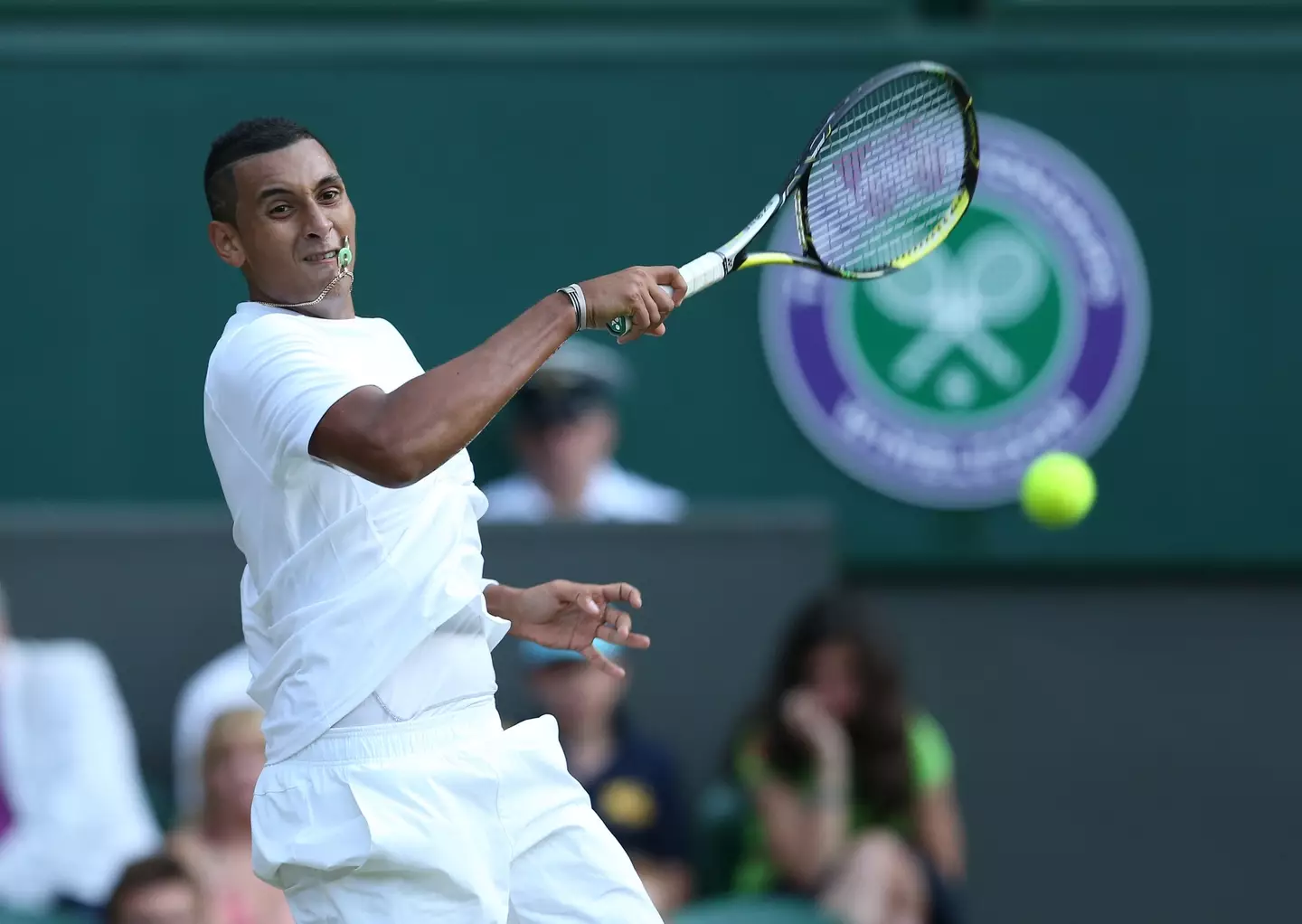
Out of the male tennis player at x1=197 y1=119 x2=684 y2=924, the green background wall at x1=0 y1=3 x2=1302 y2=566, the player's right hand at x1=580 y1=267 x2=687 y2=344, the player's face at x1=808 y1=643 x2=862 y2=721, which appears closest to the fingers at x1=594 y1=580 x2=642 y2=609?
the male tennis player at x1=197 y1=119 x2=684 y2=924

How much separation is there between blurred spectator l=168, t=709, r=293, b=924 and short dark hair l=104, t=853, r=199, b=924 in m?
0.20

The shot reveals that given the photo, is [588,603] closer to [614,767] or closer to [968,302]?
[614,767]

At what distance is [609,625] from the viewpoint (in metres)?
2.88

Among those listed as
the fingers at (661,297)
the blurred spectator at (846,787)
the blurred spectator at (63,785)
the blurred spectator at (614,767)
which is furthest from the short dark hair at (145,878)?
the fingers at (661,297)

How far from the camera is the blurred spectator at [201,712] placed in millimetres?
5133

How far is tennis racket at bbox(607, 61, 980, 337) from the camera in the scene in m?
3.41

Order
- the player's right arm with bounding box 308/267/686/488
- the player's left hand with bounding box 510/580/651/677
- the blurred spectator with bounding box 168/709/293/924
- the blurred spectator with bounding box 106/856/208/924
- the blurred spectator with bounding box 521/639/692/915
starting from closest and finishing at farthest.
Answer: the player's right arm with bounding box 308/267/686/488 < the player's left hand with bounding box 510/580/651/677 < the blurred spectator with bounding box 106/856/208/924 < the blurred spectator with bounding box 168/709/293/924 < the blurred spectator with bounding box 521/639/692/915

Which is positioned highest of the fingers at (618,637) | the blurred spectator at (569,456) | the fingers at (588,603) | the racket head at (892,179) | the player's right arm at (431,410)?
the racket head at (892,179)

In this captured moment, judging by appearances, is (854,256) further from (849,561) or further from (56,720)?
(849,561)

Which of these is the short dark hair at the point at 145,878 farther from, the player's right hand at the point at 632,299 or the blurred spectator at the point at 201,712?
the player's right hand at the point at 632,299

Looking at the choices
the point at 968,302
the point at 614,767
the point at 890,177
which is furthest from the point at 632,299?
the point at 968,302

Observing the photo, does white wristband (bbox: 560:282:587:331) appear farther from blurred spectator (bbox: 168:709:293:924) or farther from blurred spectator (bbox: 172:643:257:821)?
blurred spectator (bbox: 172:643:257:821)

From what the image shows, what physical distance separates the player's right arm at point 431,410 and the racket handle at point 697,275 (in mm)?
161

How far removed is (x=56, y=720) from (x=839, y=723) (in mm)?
2108
